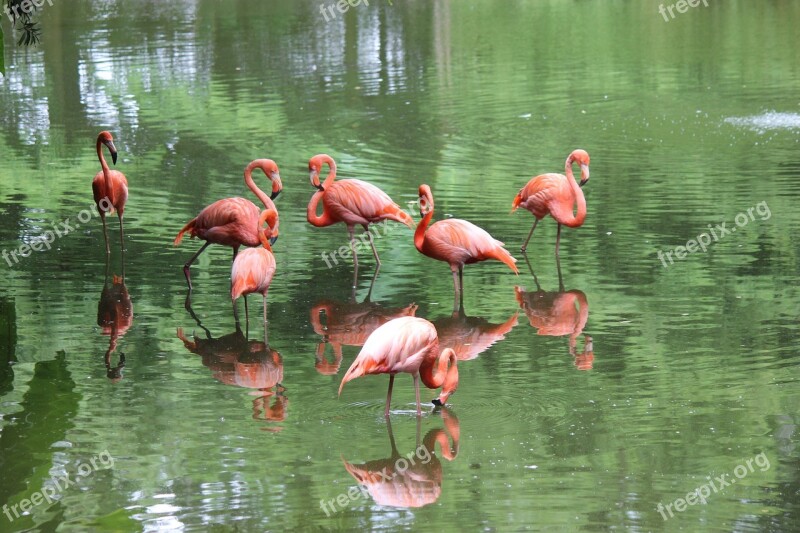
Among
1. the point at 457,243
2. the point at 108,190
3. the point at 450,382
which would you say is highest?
the point at 108,190

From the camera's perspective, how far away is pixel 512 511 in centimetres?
488

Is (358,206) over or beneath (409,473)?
over

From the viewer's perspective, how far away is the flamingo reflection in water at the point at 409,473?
5.09 m

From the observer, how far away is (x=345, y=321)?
25.7 ft

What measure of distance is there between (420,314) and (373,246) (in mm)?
1344

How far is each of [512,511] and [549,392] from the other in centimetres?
150

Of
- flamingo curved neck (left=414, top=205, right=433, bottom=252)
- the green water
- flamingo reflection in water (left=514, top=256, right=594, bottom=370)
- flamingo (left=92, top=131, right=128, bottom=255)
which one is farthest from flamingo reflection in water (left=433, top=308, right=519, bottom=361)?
flamingo (left=92, top=131, right=128, bottom=255)

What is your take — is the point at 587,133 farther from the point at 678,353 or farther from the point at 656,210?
the point at 678,353

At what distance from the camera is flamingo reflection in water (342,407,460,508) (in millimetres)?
5094

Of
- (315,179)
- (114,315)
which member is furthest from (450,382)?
(315,179)

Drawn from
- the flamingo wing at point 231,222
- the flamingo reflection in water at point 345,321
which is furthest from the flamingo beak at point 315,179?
the flamingo reflection in water at point 345,321

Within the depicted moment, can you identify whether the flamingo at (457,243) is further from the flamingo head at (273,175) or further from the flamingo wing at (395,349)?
the flamingo wing at (395,349)

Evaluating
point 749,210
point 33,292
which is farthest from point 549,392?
point 749,210

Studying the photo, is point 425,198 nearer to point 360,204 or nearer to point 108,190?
point 360,204
